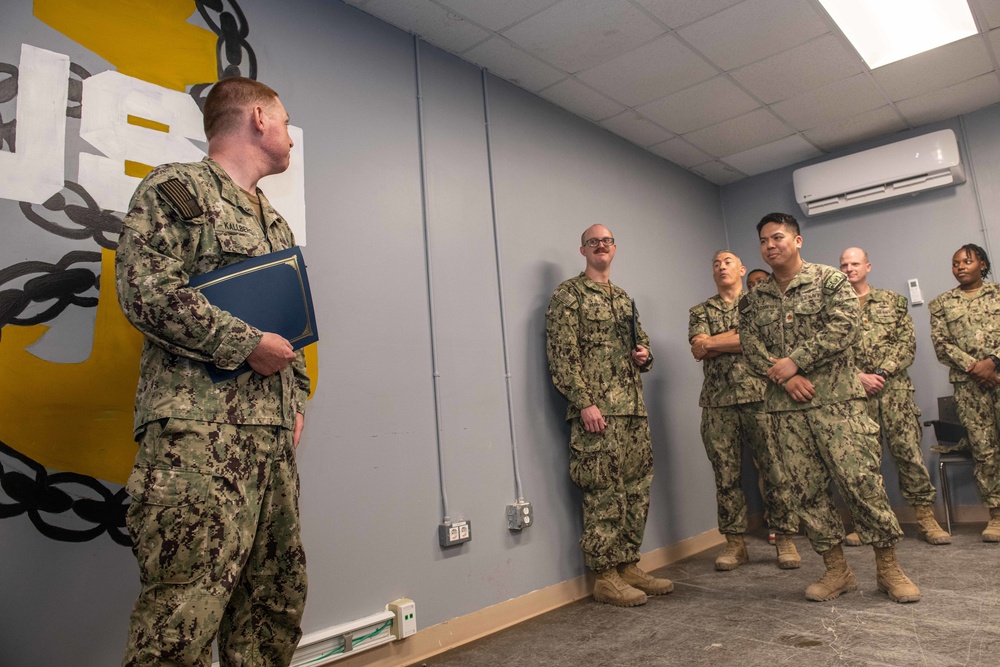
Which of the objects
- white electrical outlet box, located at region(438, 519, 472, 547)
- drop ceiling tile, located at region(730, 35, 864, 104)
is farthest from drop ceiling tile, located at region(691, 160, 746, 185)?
white electrical outlet box, located at region(438, 519, 472, 547)

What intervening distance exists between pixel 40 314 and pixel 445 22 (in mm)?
2012

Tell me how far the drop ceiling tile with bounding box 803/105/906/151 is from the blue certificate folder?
4.17 metres

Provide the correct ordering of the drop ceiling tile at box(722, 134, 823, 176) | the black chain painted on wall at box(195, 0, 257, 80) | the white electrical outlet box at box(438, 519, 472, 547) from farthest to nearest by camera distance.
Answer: the drop ceiling tile at box(722, 134, 823, 176), the white electrical outlet box at box(438, 519, 472, 547), the black chain painted on wall at box(195, 0, 257, 80)

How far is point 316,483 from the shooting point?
2236 millimetres

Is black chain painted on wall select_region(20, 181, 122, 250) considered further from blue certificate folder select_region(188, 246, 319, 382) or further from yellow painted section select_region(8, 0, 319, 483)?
blue certificate folder select_region(188, 246, 319, 382)

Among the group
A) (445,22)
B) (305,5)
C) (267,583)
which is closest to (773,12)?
(445,22)

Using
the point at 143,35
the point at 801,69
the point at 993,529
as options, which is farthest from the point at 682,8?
the point at 993,529

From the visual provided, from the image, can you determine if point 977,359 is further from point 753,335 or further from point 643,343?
point 643,343

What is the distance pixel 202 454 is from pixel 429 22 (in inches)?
89.7

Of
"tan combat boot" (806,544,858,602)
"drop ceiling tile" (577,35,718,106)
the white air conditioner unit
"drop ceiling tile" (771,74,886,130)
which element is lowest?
"tan combat boot" (806,544,858,602)

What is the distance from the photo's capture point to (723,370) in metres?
3.60

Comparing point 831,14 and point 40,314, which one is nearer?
point 40,314

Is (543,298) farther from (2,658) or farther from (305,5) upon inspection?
(2,658)

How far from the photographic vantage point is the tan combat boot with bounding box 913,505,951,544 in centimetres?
358
